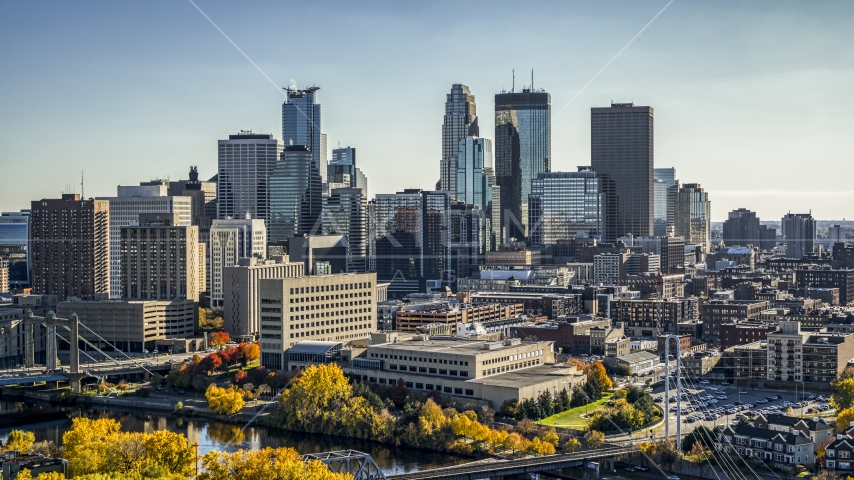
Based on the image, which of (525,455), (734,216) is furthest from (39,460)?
(734,216)

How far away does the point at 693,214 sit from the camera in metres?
154

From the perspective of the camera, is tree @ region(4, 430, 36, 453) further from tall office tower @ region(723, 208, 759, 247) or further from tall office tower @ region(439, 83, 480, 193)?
tall office tower @ region(723, 208, 759, 247)

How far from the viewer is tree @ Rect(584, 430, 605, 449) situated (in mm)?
35500

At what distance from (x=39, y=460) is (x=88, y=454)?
1.33m

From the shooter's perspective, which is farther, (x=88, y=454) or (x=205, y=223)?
(x=205, y=223)

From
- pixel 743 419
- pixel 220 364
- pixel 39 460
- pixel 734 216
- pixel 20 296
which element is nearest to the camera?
pixel 39 460

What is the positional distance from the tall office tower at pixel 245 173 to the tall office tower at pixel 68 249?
28284mm

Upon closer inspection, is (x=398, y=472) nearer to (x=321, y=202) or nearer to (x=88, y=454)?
(x=88, y=454)

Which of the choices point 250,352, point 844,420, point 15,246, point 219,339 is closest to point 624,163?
point 15,246

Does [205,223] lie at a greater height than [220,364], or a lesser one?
greater

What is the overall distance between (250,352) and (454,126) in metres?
82.9

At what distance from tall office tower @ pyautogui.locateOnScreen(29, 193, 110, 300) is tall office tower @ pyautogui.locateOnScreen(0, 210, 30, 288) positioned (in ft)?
35.7

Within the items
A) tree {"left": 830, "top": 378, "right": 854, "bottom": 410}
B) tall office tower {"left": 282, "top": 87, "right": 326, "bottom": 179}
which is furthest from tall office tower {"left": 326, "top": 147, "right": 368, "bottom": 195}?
tree {"left": 830, "top": 378, "right": 854, "bottom": 410}

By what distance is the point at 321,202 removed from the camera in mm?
106812
